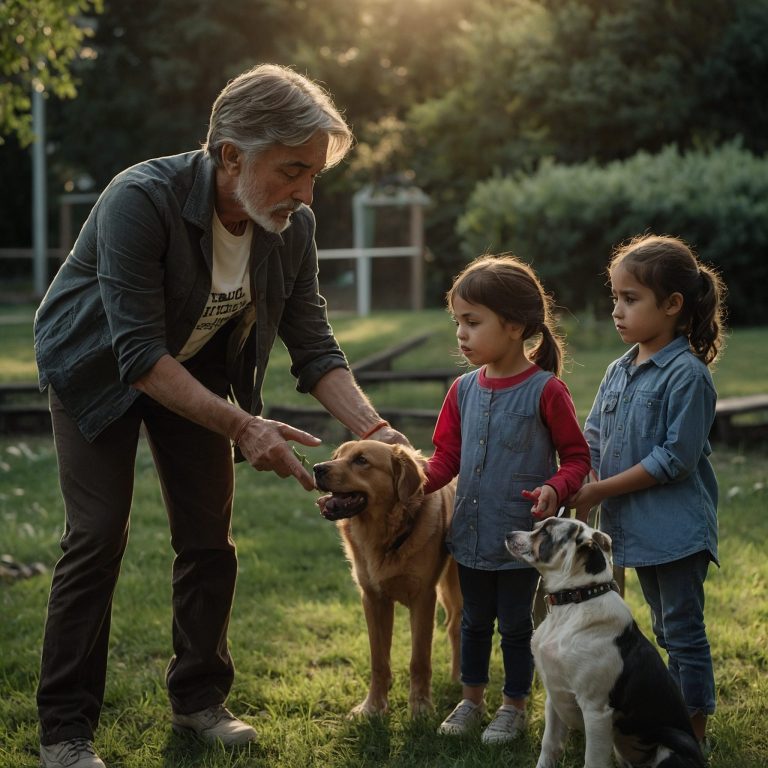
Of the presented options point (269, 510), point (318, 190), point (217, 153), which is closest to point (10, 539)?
point (269, 510)

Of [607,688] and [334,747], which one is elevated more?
[607,688]

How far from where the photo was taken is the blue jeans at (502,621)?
415cm

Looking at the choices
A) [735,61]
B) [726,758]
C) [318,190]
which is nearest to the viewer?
[726,758]

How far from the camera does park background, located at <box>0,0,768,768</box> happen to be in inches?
184

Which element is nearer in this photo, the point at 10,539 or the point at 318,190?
the point at 10,539

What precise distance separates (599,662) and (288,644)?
7.18 ft

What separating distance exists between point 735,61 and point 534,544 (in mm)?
25596

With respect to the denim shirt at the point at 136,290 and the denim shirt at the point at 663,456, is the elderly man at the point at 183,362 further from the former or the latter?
the denim shirt at the point at 663,456

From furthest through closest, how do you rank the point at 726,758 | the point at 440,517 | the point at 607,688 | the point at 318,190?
the point at 318,190
the point at 440,517
the point at 726,758
the point at 607,688

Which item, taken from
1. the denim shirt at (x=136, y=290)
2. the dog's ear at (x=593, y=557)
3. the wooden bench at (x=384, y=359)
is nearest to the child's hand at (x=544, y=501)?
the dog's ear at (x=593, y=557)

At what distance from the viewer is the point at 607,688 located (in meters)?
3.47

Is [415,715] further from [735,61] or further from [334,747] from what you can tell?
[735,61]

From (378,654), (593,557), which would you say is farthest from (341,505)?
(593,557)

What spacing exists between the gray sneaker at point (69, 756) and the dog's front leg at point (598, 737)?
173cm
